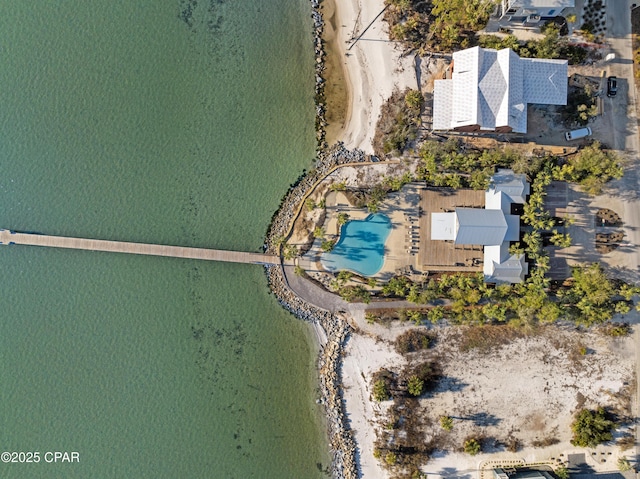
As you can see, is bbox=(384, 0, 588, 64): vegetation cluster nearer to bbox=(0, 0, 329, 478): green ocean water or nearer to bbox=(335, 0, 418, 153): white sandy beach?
bbox=(335, 0, 418, 153): white sandy beach

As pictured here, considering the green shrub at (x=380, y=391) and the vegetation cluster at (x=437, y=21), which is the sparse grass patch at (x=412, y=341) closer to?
the green shrub at (x=380, y=391)

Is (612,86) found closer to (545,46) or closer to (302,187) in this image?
(545,46)

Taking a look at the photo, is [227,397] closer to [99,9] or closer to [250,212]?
[250,212]

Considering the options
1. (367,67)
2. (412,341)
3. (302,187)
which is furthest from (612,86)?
(302,187)

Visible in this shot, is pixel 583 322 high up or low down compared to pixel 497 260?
down

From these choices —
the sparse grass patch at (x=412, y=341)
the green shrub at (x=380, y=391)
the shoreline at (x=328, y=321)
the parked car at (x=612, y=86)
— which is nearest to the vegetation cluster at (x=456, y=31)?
the parked car at (x=612, y=86)

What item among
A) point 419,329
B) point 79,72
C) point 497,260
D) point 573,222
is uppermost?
point 79,72

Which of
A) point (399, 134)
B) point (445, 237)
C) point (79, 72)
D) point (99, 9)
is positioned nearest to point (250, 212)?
point (399, 134)
